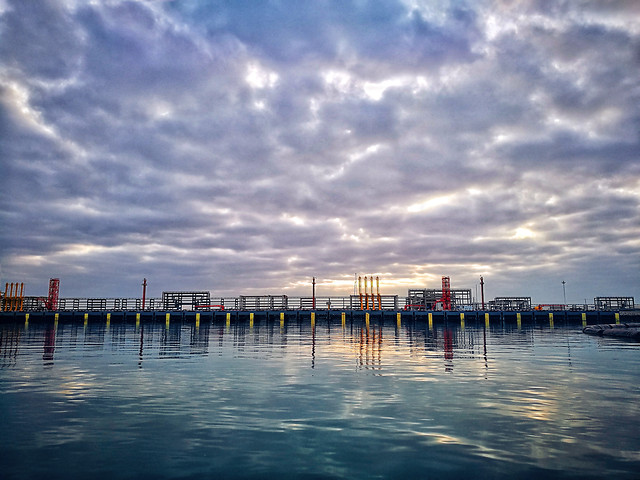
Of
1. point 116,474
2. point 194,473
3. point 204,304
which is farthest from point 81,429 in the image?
point 204,304

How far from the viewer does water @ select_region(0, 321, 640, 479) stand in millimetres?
5918

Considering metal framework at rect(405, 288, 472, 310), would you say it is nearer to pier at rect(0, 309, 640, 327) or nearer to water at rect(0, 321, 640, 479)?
pier at rect(0, 309, 640, 327)

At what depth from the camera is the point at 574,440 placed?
698 cm

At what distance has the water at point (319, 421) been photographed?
592 cm

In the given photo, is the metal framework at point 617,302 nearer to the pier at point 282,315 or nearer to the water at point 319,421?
the pier at point 282,315

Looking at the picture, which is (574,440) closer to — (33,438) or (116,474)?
(116,474)

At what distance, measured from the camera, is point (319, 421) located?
8.15 meters

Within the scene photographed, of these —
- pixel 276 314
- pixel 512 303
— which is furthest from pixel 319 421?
pixel 512 303

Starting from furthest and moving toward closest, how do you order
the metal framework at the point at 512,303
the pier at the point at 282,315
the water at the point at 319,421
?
the metal framework at the point at 512,303
the pier at the point at 282,315
the water at the point at 319,421

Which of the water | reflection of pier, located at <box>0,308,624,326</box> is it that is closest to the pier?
reflection of pier, located at <box>0,308,624,326</box>

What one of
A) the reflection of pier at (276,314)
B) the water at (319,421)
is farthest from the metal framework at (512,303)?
the water at (319,421)

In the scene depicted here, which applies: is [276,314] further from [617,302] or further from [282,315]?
[617,302]

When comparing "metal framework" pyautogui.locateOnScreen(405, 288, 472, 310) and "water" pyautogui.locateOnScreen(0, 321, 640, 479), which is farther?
"metal framework" pyautogui.locateOnScreen(405, 288, 472, 310)

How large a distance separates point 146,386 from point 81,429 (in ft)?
13.6
